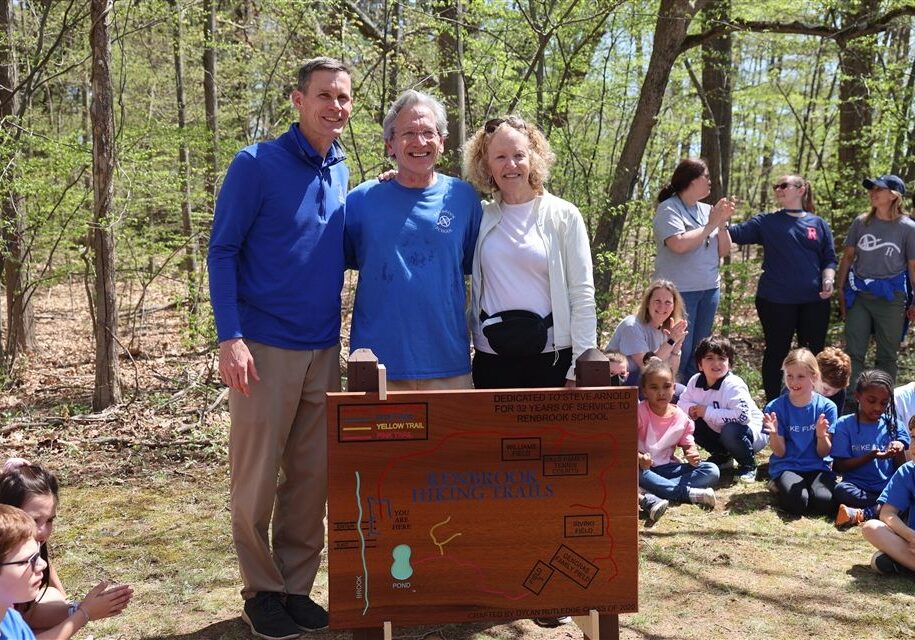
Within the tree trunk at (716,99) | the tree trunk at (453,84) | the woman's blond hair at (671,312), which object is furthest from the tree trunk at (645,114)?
the woman's blond hair at (671,312)

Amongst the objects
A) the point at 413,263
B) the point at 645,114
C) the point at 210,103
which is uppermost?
the point at 210,103

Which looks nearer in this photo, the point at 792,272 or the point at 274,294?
the point at 274,294

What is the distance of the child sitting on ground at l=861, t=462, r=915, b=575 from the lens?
3.99m

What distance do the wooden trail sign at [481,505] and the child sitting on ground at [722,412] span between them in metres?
3.08

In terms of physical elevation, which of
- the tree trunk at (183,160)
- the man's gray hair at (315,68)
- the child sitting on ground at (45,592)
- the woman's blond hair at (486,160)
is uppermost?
the tree trunk at (183,160)

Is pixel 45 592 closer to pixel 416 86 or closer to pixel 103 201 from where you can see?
pixel 103 201

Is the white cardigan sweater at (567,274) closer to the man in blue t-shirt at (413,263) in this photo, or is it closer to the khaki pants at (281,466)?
the man in blue t-shirt at (413,263)

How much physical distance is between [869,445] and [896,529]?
1.10m

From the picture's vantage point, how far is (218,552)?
453 centimetres

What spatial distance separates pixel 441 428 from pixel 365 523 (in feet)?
1.30

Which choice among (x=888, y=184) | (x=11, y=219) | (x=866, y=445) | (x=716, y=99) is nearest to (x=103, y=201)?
(x=11, y=219)

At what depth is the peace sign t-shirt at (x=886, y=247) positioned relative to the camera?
693cm

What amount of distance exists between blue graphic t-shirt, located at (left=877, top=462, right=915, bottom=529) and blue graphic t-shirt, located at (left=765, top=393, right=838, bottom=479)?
41.2 inches

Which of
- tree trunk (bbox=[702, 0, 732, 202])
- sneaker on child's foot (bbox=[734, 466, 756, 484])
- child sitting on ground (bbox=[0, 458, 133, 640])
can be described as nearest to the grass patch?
sneaker on child's foot (bbox=[734, 466, 756, 484])
